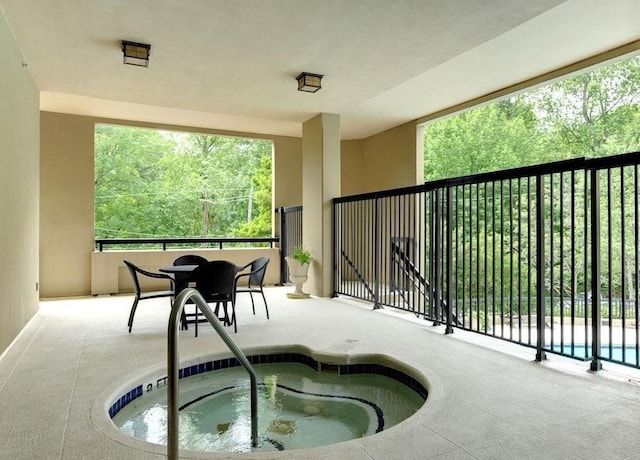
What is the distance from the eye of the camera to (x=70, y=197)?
23.8 feet

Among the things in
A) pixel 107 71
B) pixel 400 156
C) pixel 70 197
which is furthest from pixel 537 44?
pixel 70 197

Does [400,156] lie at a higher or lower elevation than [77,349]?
higher

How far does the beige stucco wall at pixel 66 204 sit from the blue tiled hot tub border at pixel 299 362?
4638 mm

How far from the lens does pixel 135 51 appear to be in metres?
4.22

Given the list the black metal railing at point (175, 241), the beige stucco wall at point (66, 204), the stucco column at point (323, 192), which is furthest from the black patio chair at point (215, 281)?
the beige stucco wall at point (66, 204)

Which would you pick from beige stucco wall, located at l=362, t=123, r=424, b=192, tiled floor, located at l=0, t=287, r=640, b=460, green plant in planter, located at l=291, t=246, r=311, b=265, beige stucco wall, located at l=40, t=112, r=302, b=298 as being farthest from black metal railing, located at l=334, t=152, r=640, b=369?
beige stucco wall, located at l=40, t=112, r=302, b=298

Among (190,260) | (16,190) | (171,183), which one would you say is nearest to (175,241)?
(190,260)

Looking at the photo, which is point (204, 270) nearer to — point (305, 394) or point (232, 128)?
point (305, 394)

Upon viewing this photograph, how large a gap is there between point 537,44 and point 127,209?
15475 mm

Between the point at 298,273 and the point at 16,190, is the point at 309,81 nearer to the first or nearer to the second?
the point at 298,273

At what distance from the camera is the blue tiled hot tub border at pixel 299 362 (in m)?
3.05

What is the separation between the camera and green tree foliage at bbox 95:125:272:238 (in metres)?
16.8

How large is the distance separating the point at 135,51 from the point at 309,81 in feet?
6.02

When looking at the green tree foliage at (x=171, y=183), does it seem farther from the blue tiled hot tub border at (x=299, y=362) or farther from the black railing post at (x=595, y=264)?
the black railing post at (x=595, y=264)
